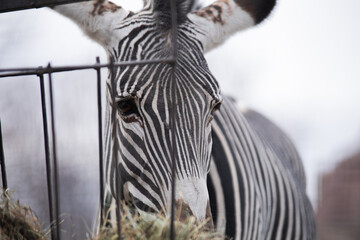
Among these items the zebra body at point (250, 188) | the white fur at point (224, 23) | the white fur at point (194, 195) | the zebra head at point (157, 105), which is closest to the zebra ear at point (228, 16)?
the white fur at point (224, 23)

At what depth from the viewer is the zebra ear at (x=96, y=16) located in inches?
50.4

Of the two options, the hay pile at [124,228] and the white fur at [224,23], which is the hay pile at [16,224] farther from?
the white fur at [224,23]

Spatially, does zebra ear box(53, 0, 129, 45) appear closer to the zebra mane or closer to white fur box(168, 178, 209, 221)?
the zebra mane

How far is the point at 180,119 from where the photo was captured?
1035 mm

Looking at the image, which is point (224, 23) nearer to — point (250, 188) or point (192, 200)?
→ point (250, 188)

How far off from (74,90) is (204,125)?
312 cm

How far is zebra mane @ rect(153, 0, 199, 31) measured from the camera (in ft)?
3.80

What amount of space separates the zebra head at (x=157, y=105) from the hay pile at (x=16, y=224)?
0.27 metres

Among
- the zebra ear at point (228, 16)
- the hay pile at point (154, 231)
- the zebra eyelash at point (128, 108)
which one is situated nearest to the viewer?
the hay pile at point (154, 231)

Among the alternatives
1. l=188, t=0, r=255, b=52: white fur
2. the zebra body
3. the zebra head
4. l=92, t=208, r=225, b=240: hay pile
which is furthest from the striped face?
the zebra body

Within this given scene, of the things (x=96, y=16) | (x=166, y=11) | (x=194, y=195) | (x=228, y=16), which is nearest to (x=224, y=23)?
(x=228, y=16)

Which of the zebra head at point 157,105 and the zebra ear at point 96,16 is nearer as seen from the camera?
the zebra head at point 157,105

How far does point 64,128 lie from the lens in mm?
3760

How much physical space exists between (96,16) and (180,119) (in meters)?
0.51
